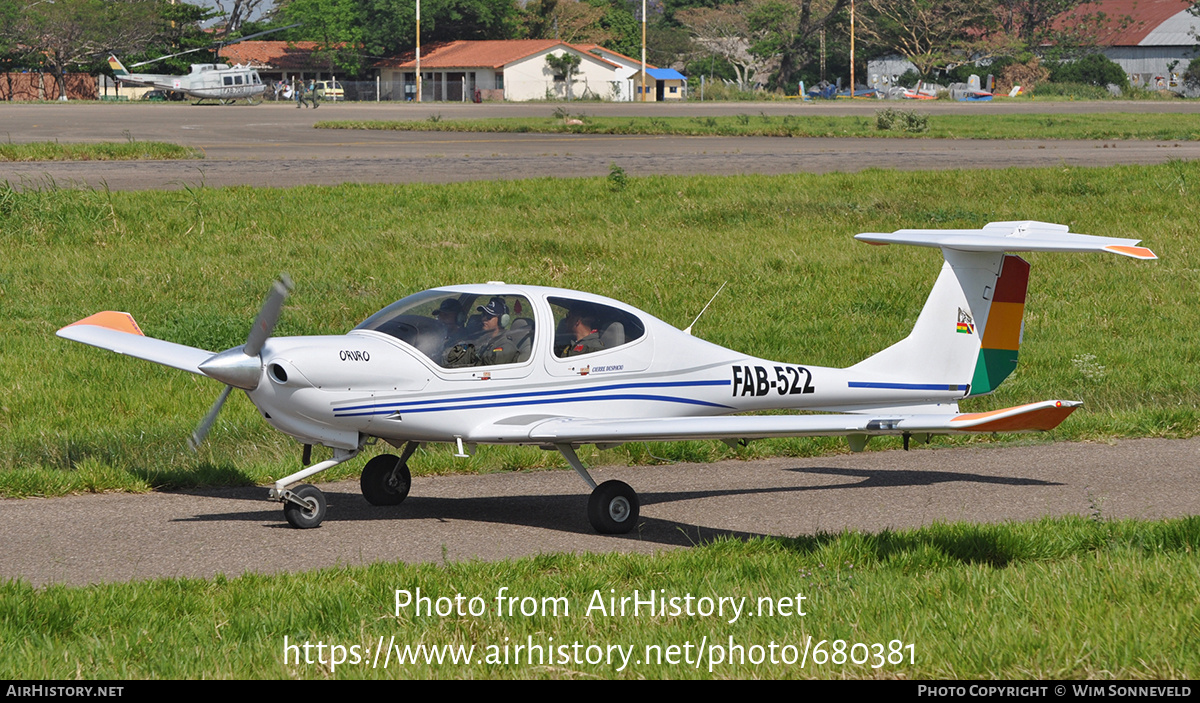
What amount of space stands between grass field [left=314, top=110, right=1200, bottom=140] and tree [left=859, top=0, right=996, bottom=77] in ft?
164

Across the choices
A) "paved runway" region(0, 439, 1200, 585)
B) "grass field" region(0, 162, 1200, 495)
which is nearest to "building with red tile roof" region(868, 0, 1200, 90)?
"grass field" region(0, 162, 1200, 495)

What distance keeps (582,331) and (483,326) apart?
2.50ft

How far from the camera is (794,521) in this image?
29.5 ft

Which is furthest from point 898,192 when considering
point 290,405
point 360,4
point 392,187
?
point 360,4

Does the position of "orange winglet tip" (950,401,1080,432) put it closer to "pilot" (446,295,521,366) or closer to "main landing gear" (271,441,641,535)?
"main landing gear" (271,441,641,535)

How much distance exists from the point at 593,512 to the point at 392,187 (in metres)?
16.6

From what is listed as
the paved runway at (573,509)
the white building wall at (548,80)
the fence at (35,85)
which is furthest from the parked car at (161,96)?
the paved runway at (573,509)

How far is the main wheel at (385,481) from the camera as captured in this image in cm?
936

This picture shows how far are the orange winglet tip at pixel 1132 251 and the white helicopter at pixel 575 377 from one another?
0.05ft

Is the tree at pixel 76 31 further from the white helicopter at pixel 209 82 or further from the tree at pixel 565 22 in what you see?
the tree at pixel 565 22

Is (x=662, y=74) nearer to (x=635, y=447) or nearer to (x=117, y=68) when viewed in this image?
(x=117, y=68)

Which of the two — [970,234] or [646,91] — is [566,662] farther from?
[646,91]

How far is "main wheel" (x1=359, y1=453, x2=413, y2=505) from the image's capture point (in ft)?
30.7

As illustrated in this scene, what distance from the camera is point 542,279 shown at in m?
17.8
